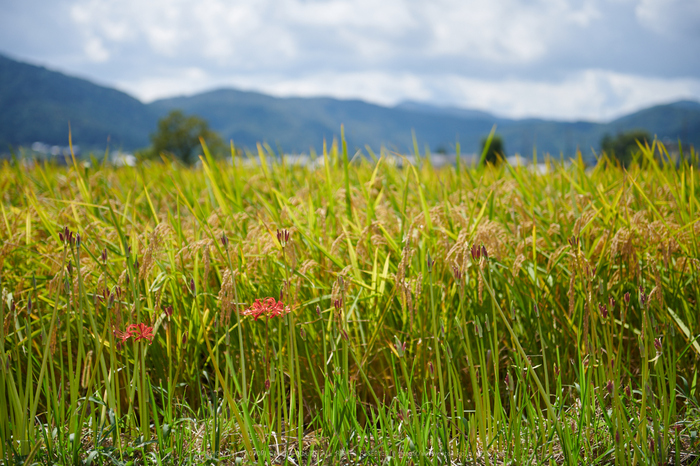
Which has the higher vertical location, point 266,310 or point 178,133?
point 178,133

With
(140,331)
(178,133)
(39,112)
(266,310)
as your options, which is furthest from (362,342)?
(39,112)

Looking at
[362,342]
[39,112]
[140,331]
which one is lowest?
[362,342]

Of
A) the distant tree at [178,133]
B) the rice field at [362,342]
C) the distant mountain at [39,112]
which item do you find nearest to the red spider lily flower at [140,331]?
the rice field at [362,342]

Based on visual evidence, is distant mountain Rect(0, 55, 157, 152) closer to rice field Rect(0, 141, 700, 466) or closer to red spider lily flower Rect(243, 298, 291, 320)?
rice field Rect(0, 141, 700, 466)

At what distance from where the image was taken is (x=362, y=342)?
1.75 metres

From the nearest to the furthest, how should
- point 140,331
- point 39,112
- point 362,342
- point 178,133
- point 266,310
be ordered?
point 266,310 < point 140,331 < point 362,342 < point 178,133 < point 39,112

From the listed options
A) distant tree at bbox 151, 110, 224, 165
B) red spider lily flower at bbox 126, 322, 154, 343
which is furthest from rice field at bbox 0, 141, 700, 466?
distant tree at bbox 151, 110, 224, 165

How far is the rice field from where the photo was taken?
127 cm

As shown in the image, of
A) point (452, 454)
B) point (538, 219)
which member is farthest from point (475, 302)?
point (538, 219)

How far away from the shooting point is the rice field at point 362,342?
1.27 meters

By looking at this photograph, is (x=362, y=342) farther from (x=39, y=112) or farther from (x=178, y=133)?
(x=39, y=112)

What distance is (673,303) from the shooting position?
174 cm

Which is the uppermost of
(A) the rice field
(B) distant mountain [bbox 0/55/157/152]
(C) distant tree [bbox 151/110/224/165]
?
(B) distant mountain [bbox 0/55/157/152]

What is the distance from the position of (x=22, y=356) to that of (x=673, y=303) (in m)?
2.69
